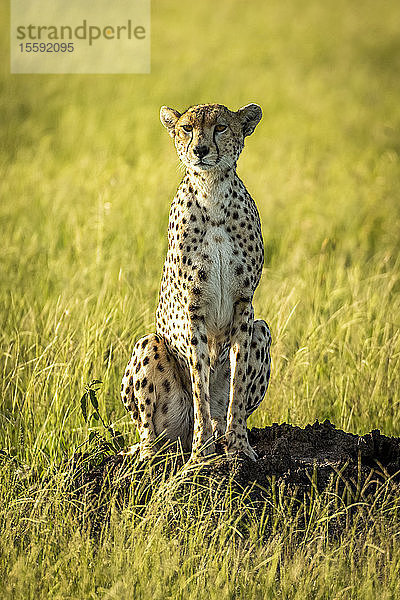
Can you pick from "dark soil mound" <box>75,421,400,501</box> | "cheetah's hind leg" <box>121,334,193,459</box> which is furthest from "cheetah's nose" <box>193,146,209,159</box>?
"dark soil mound" <box>75,421,400,501</box>

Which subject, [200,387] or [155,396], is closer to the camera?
[200,387]

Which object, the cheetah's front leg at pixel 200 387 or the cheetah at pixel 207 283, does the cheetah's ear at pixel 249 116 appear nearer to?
the cheetah at pixel 207 283

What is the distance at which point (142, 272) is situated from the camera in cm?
756

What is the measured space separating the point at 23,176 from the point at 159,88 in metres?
5.33

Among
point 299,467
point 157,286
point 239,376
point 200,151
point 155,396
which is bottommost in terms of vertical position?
point 299,467

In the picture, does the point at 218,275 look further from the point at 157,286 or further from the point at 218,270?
the point at 157,286

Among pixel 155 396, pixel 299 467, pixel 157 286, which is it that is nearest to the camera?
pixel 299 467

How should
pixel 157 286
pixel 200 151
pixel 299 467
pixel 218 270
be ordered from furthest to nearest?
pixel 157 286 → pixel 299 467 → pixel 218 270 → pixel 200 151

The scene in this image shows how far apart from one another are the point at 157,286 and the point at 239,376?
274 centimetres

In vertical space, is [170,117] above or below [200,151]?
above

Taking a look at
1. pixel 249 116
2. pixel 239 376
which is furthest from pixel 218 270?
pixel 249 116

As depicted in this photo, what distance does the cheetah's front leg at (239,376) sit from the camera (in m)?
4.17

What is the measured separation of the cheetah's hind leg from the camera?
440cm

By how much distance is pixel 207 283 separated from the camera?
409 cm
